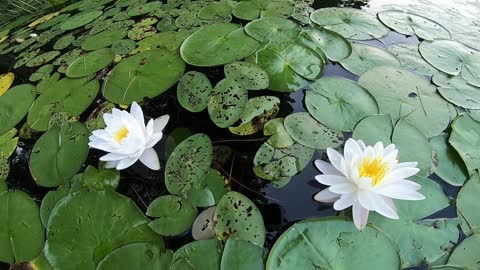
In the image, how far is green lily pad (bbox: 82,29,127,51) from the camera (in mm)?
1137

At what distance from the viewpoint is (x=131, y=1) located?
1.41 m

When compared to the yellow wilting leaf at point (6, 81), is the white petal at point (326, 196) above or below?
above

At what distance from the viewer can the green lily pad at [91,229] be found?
2.43ft

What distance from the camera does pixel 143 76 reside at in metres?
0.98

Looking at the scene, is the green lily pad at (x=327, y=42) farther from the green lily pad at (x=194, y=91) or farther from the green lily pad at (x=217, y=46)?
the green lily pad at (x=194, y=91)

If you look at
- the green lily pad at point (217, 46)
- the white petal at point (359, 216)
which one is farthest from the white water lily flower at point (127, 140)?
the white petal at point (359, 216)

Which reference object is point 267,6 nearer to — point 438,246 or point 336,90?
point 336,90

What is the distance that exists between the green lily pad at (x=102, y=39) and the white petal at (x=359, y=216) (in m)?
0.76

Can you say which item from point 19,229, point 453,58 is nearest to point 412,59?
point 453,58

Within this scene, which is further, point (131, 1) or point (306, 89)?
point (131, 1)

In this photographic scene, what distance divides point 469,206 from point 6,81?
1106 millimetres

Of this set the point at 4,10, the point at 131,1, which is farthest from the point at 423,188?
the point at 4,10

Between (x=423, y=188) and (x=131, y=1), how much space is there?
41.7 inches

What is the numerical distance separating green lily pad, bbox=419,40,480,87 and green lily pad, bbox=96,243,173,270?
2.51 ft
